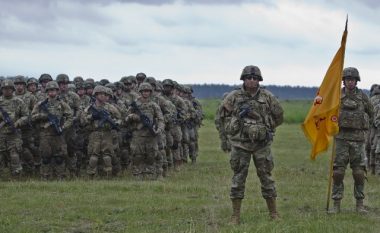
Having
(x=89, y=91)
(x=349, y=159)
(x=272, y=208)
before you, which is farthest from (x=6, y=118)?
(x=349, y=159)

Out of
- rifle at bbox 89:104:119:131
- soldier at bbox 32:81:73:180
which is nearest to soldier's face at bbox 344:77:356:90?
rifle at bbox 89:104:119:131

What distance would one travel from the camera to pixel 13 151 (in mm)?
18656

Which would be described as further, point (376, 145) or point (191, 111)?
point (191, 111)

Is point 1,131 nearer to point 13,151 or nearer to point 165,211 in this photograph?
point 13,151

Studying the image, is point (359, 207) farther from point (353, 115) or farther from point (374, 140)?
point (374, 140)

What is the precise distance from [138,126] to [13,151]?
2.99 m

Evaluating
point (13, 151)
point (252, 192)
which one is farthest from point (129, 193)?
point (13, 151)

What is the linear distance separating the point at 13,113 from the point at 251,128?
7948mm

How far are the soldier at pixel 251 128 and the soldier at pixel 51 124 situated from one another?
707 centimetres

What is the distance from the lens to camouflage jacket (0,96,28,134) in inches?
725

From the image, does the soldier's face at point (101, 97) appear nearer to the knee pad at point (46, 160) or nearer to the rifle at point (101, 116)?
the rifle at point (101, 116)

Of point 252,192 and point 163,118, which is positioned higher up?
point 163,118

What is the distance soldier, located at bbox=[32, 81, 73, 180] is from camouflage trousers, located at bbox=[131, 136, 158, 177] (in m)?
1.67

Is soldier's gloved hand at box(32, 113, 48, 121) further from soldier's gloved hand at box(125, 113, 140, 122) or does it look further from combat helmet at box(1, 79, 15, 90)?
soldier's gloved hand at box(125, 113, 140, 122)
